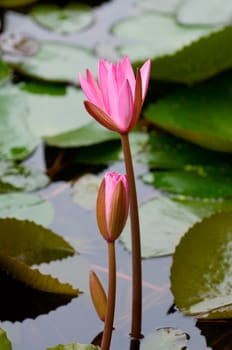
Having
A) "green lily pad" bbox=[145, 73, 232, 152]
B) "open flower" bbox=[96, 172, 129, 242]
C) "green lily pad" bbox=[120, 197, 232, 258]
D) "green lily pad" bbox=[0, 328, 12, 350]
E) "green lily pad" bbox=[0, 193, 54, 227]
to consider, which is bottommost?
"green lily pad" bbox=[0, 193, 54, 227]

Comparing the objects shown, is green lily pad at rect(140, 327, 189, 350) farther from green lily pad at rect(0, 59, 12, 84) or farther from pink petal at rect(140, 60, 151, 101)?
green lily pad at rect(0, 59, 12, 84)

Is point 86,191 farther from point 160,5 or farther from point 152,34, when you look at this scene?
point 160,5

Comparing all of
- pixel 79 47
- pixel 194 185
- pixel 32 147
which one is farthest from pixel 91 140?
pixel 79 47

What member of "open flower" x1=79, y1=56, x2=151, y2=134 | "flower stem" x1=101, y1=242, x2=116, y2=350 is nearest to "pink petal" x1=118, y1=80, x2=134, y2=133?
"open flower" x1=79, y1=56, x2=151, y2=134

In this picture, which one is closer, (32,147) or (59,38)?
(32,147)

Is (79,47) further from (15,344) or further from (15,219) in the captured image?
(15,344)

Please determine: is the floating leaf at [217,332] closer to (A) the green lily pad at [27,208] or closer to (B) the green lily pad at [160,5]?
(A) the green lily pad at [27,208]
